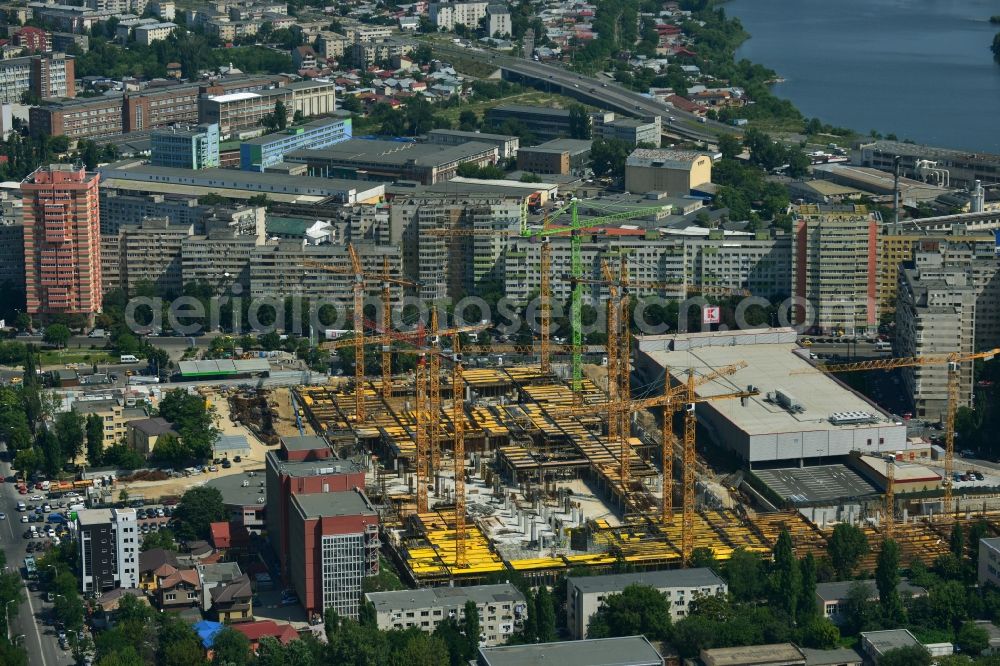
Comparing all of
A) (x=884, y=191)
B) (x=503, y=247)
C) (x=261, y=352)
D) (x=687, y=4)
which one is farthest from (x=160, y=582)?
(x=687, y=4)

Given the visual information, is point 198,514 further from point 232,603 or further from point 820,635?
point 820,635

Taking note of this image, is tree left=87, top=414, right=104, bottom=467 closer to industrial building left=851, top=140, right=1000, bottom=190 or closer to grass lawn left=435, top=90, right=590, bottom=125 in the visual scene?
industrial building left=851, top=140, right=1000, bottom=190

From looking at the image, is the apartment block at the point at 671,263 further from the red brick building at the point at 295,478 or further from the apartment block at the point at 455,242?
the red brick building at the point at 295,478

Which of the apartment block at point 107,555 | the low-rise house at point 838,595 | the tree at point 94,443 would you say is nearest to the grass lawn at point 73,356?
the tree at point 94,443

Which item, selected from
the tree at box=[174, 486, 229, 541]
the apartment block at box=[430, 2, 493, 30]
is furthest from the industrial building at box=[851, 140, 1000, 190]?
→ the tree at box=[174, 486, 229, 541]

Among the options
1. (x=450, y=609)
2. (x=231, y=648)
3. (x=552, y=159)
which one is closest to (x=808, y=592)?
(x=450, y=609)

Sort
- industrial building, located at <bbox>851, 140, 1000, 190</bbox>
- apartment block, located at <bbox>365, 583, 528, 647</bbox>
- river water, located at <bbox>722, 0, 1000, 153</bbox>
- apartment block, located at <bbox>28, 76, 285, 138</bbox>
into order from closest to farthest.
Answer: apartment block, located at <bbox>365, 583, 528, 647</bbox>
industrial building, located at <bbox>851, 140, 1000, 190</bbox>
apartment block, located at <bbox>28, 76, 285, 138</bbox>
river water, located at <bbox>722, 0, 1000, 153</bbox>

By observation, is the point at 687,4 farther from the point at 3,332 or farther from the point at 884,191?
the point at 3,332
